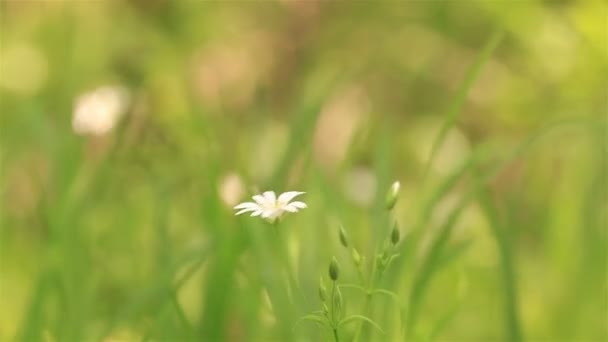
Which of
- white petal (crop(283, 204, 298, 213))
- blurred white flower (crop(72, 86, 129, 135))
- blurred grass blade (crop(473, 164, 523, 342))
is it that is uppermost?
blurred white flower (crop(72, 86, 129, 135))

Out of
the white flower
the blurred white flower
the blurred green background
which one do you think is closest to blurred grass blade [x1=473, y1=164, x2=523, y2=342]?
the blurred green background

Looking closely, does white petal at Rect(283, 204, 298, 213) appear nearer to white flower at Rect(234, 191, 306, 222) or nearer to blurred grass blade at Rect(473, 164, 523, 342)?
white flower at Rect(234, 191, 306, 222)

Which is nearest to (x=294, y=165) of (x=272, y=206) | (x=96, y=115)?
(x=96, y=115)

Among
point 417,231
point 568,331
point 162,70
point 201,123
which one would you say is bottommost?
point 568,331

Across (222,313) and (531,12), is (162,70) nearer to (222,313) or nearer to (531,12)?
(531,12)

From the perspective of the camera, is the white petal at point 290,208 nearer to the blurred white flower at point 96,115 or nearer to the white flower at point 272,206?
the white flower at point 272,206

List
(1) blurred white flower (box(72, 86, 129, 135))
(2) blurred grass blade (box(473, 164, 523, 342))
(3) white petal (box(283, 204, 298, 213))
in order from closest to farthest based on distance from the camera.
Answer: (3) white petal (box(283, 204, 298, 213)) → (2) blurred grass blade (box(473, 164, 523, 342)) → (1) blurred white flower (box(72, 86, 129, 135))

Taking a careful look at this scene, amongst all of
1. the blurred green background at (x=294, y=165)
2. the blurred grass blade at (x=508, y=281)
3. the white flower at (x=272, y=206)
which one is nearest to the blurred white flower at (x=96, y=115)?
the blurred green background at (x=294, y=165)

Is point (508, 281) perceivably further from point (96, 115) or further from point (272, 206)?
point (96, 115)

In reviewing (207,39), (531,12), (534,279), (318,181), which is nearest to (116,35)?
(207,39)
